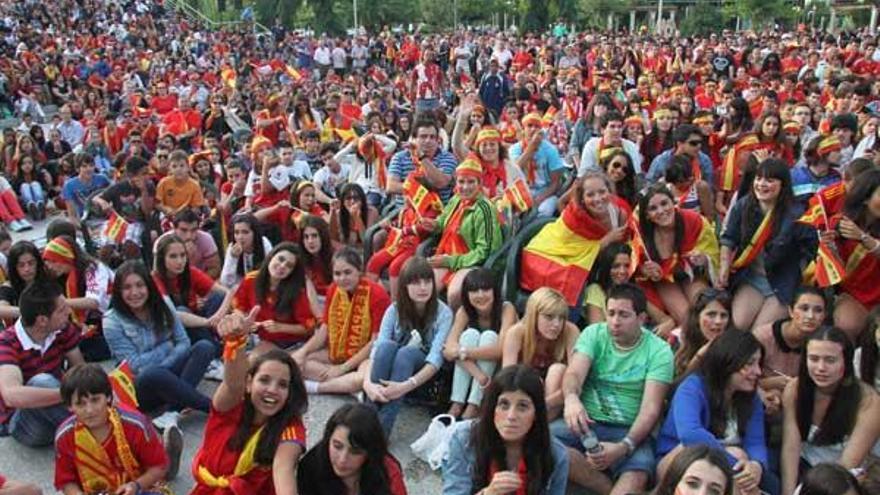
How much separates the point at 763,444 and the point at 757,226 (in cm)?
188

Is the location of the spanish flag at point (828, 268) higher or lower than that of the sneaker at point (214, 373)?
higher

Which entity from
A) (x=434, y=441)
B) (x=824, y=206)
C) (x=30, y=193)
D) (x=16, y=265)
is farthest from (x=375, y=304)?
(x=30, y=193)

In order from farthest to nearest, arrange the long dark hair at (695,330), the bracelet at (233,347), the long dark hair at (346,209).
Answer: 1. the long dark hair at (346,209)
2. the long dark hair at (695,330)
3. the bracelet at (233,347)

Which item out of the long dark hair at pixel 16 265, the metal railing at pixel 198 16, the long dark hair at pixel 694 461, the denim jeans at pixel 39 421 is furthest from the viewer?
the metal railing at pixel 198 16

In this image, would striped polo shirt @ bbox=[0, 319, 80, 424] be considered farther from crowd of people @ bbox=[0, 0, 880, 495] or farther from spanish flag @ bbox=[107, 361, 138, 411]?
spanish flag @ bbox=[107, 361, 138, 411]

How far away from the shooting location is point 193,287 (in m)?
5.50

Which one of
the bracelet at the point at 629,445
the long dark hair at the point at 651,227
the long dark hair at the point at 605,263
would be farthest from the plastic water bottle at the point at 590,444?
the long dark hair at the point at 651,227

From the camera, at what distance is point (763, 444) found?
3.60 meters

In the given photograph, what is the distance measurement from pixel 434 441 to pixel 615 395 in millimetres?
1044

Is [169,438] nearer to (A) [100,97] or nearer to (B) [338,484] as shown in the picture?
(B) [338,484]

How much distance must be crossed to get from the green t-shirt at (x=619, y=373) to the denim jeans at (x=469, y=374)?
614mm

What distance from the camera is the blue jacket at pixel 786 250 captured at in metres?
4.99

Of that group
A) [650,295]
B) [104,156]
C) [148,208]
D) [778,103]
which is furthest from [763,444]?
[104,156]

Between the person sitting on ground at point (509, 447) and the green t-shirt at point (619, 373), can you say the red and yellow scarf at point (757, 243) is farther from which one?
the person sitting on ground at point (509, 447)
